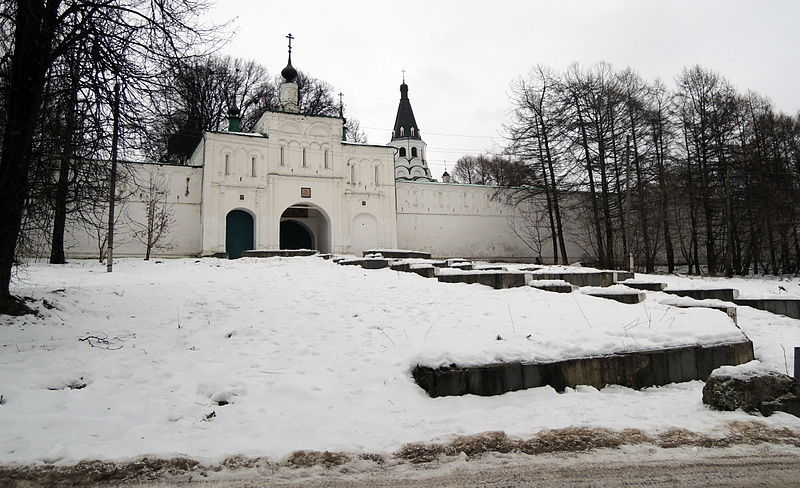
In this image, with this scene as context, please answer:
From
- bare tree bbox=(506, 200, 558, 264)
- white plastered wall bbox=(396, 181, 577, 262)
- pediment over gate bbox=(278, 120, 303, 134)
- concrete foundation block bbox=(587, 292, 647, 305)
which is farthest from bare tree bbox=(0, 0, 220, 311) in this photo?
bare tree bbox=(506, 200, 558, 264)

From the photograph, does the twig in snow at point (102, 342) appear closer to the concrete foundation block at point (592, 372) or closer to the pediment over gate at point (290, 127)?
the concrete foundation block at point (592, 372)

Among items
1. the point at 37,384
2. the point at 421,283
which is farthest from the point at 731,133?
the point at 37,384

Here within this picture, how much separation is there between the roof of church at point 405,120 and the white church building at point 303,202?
57.6ft

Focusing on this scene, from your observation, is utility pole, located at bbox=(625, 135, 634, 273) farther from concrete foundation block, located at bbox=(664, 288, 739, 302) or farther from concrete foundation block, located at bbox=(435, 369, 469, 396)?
concrete foundation block, located at bbox=(435, 369, 469, 396)

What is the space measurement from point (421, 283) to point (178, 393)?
6.06m

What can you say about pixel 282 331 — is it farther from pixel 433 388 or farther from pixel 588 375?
pixel 588 375

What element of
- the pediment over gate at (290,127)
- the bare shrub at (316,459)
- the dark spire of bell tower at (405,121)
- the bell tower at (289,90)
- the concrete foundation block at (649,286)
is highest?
the dark spire of bell tower at (405,121)

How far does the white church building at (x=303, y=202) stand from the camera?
25.7 m

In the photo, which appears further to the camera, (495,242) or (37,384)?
(495,242)

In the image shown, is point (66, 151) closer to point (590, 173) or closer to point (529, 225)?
point (590, 173)

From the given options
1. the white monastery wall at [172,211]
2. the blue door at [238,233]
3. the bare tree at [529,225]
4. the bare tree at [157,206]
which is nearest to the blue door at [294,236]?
the blue door at [238,233]

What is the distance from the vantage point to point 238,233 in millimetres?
27094

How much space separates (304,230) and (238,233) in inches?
186

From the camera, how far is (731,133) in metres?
22.5
